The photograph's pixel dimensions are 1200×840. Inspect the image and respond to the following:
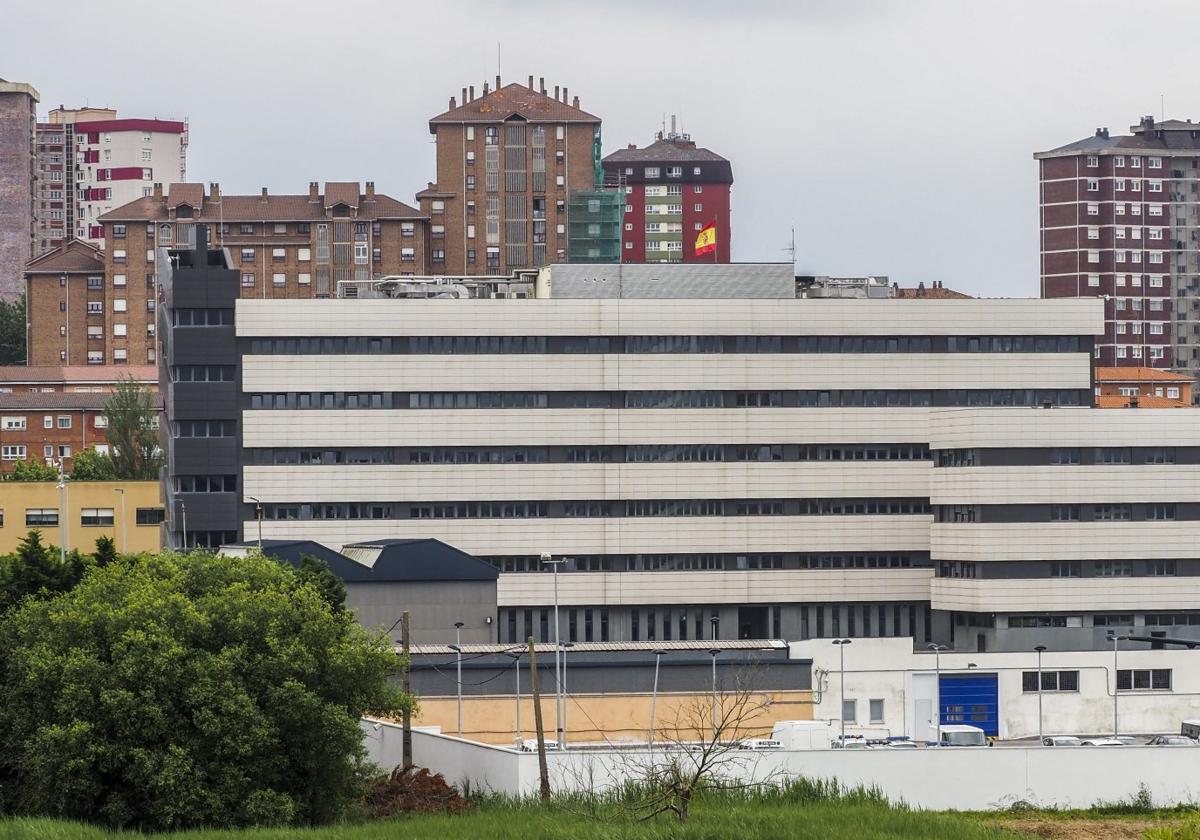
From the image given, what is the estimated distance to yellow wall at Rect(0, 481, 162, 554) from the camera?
147500mm

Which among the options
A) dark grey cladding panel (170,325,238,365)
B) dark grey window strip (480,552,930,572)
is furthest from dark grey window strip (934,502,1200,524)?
dark grey cladding panel (170,325,238,365)

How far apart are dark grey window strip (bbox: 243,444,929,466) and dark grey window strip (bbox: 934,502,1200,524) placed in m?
11.7

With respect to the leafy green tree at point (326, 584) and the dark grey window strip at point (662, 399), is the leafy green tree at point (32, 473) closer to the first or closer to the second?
the dark grey window strip at point (662, 399)

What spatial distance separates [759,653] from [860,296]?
4224 cm

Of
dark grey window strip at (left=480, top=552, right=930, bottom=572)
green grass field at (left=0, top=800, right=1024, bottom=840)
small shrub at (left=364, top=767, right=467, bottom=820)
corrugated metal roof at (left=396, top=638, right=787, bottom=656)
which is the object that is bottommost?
small shrub at (left=364, top=767, right=467, bottom=820)

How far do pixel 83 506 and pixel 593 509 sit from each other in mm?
40746

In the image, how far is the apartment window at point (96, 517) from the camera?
490 feet

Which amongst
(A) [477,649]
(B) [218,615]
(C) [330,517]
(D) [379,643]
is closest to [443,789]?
(D) [379,643]

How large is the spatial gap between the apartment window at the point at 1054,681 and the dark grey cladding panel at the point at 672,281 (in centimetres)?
3624

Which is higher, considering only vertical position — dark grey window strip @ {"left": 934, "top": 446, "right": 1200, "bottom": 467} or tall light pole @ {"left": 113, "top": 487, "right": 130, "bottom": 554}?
dark grey window strip @ {"left": 934, "top": 446, "right": 1200, "bottom": 467}

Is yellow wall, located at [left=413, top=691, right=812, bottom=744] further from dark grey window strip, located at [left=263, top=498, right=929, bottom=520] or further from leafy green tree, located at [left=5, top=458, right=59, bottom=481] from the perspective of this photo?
leafy green tree, located at [left=5, top=458, right=59, bottom=481]

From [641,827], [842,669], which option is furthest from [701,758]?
[842,669]

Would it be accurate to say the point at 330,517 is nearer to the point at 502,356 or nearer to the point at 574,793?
the point at 502,356

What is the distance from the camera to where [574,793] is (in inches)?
2584
